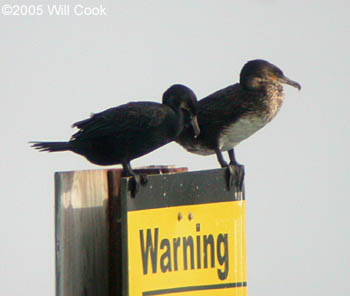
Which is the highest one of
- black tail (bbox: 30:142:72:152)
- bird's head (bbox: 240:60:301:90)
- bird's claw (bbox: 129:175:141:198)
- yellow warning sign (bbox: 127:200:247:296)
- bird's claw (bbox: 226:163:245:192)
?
bird's head (bbox: 240:60:301:90)

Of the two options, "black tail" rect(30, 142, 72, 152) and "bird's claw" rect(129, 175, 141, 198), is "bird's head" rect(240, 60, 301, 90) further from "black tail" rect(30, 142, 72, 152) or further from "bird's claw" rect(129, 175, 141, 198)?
"bird's claw" rect(129, 175, 141, 198)

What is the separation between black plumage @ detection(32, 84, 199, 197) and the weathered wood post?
563 millimetres

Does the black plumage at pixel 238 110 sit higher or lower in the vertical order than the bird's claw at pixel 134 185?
higher

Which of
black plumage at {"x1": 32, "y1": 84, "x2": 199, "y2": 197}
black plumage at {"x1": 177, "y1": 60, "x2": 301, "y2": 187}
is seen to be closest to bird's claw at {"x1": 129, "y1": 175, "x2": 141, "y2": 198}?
black plumage at {"x1": 32, "y1": 84, "x2": 199, "y2": 197}

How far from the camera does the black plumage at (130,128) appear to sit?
4543 millimetres

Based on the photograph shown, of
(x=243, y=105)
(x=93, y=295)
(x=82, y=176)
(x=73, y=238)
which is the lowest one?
(x=93, y=295)

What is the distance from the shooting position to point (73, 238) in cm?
363

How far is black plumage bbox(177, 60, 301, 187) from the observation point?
218 inches

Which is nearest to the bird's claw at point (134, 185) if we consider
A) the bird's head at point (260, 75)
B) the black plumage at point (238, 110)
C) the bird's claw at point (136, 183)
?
the bird's claw at point (136, 183)

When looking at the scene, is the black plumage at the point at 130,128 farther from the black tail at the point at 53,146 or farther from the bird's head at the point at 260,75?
the bird's head at the point at 260,75

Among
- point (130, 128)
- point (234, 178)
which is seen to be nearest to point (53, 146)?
point (130, 128)

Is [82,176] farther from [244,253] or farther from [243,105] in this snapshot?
[243,105]

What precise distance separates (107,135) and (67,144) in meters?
0.24

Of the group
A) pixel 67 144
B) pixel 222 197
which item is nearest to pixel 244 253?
pixel 222 197
